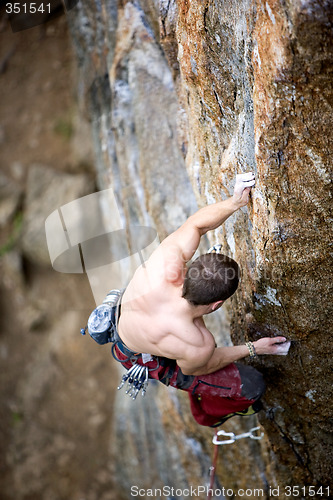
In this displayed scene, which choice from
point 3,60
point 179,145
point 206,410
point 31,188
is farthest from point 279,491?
point 3,60

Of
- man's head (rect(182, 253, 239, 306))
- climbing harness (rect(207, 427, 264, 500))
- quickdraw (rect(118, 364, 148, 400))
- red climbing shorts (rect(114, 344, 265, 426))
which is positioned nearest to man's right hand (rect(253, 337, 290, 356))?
red climbing shorts (rect(114, 344, 265, 426))

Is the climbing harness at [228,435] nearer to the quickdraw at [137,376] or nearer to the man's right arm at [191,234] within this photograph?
the quickdraw at [137,376]

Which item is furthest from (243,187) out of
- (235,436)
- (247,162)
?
(235,436)

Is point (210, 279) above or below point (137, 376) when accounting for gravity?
above

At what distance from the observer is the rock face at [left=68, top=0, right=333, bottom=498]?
2.20m

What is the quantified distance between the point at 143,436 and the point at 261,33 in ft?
18.7

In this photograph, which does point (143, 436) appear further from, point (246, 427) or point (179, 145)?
point (179, 145)

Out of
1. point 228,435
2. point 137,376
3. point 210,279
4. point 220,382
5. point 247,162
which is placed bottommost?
point 228,435

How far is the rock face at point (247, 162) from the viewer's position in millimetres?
2197

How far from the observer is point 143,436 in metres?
6.21

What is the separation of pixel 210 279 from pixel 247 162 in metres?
0.79

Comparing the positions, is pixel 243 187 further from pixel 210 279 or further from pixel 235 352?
pixel 235 352

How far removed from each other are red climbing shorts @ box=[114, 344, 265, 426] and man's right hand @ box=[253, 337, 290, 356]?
14.5 inches

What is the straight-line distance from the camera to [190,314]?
107 inches
